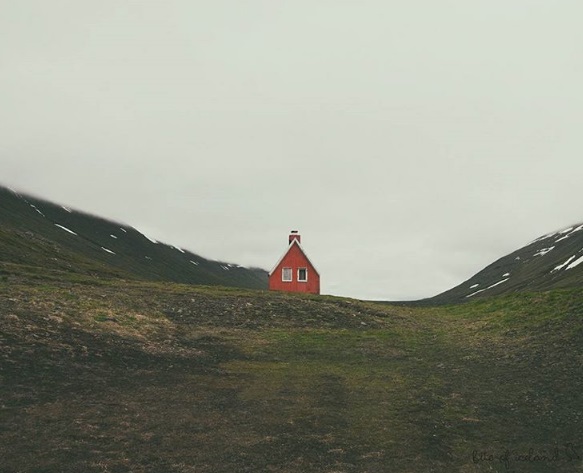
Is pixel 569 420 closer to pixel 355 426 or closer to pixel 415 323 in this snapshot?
pixel 355 426

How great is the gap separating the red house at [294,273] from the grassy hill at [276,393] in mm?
36226

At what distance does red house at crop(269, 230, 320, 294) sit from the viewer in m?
70.2

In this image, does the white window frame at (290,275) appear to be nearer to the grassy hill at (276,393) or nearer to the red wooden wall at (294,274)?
the red wooden wall at (294,274)

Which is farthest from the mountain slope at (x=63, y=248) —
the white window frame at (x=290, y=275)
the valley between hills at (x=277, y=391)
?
the valley between hills at (x=277, y=391)

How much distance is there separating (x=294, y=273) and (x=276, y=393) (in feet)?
170

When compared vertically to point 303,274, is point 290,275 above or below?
below

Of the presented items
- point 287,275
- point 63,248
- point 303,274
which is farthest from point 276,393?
point 63,248

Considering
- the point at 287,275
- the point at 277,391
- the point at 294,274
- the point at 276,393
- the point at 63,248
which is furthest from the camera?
the point at 63,248

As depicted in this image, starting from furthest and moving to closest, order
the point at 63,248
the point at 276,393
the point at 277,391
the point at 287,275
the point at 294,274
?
the point at 63,248 < the point at 287,275 < the point at 294,274 < the point at 277,391 < the point at 276,393

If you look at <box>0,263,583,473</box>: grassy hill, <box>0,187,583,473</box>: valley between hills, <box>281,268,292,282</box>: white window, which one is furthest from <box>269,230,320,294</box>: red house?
<box>0,263,583,473</box>: grassy hill

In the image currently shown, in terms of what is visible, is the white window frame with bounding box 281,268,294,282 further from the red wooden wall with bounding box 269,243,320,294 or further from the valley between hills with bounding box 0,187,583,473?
the valley between hills with bounding box 0,187,583,473

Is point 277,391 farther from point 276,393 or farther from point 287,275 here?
point 287,275

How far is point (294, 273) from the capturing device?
7038cm

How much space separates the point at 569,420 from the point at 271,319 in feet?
77.1
